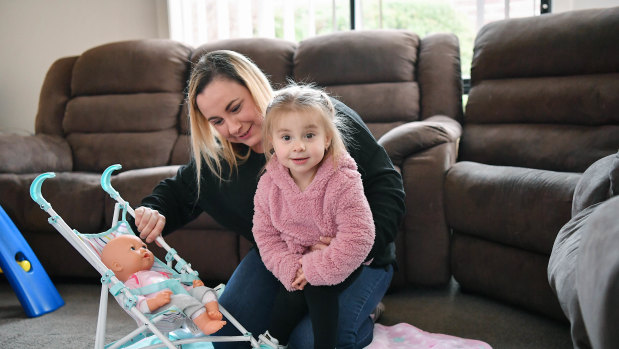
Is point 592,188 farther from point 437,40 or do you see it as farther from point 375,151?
point 437,40

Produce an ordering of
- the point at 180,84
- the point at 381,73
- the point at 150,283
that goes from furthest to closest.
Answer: the point at 180,84 → the point at 381,73 → the point at 150,283

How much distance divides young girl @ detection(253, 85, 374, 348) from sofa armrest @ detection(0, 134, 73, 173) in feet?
6.01

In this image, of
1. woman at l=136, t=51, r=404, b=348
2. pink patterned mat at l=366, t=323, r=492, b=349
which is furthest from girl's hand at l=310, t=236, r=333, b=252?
pink patterned mat at l=366, t=323, r=492, b=349

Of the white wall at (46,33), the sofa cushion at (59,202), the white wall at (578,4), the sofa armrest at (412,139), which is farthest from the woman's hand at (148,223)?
the white wall at (46,33)

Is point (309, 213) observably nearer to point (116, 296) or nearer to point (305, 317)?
point (305, 317)

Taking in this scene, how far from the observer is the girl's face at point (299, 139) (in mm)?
1427

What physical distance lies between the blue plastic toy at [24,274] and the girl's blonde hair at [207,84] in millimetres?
1081

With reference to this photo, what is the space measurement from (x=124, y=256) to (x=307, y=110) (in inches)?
23.4

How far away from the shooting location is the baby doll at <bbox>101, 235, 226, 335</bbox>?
139cm

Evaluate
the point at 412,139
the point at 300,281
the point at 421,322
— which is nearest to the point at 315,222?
the point at 300,281

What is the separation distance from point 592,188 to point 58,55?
4071mm

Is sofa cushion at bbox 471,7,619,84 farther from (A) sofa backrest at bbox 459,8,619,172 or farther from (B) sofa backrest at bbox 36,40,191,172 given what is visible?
(B) sofa backrest at bbox 36,40,191,172

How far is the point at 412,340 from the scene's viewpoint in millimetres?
1889

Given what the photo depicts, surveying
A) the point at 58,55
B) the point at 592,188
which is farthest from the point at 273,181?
the point at 58,55
